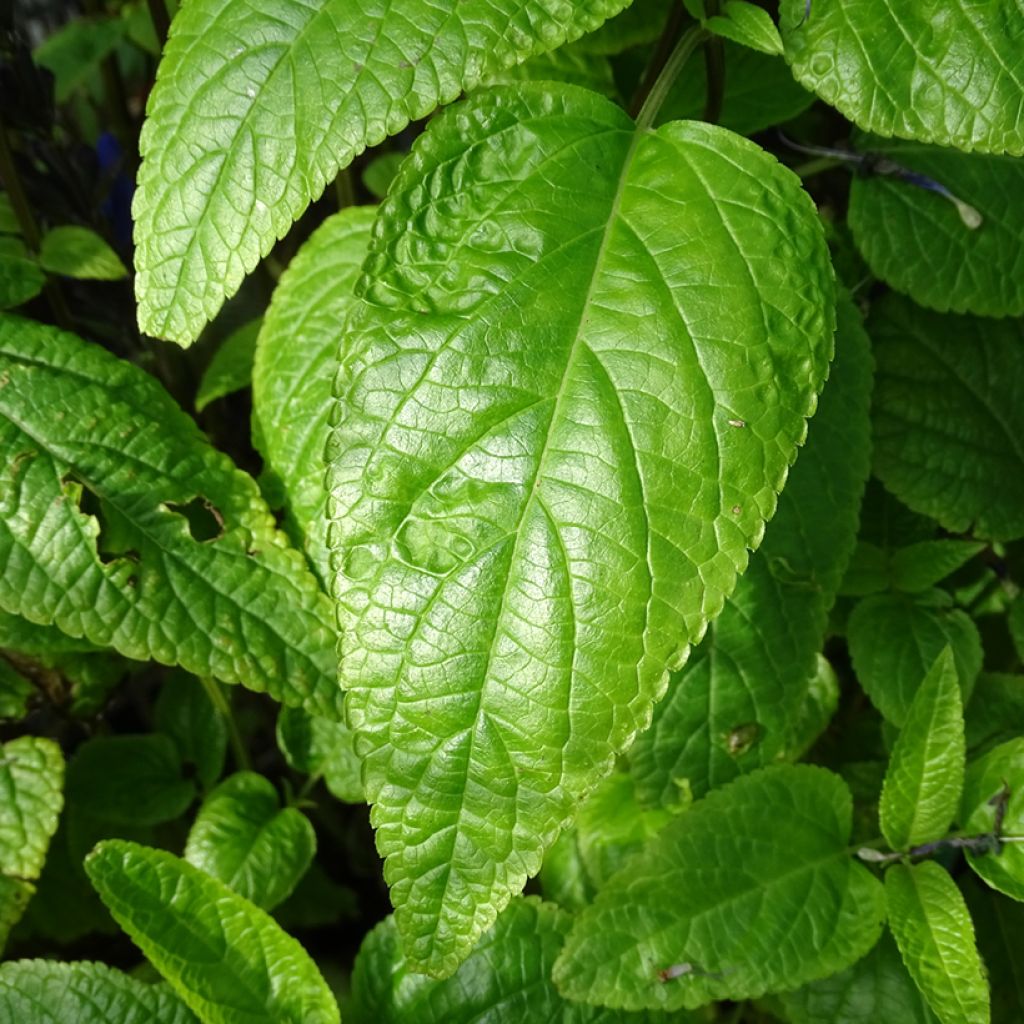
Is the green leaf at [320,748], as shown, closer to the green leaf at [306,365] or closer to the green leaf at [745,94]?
the green leaf at [306,365]

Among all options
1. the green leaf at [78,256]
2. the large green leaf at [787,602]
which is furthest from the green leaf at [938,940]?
the green leaf at [78,256]

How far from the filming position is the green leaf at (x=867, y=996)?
1.14 metres

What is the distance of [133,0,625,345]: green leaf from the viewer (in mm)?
824

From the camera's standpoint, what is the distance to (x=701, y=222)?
85 centimetres

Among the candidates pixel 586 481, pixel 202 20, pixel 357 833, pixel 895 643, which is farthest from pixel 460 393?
pixel 357 833

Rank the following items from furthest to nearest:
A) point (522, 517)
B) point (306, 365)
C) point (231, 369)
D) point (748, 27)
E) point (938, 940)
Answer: point (231, 369) → point (306, 365) → point (938, 940) → point (748, 27) → point (522, 517)

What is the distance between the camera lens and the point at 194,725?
1.44 meters

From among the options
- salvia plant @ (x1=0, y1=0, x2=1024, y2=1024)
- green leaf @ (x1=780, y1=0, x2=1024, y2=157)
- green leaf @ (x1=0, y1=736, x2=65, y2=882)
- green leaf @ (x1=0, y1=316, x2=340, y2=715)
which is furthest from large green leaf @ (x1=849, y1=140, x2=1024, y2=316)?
green leaf @ (x1=0, y1=736, x2=65, y2=882)

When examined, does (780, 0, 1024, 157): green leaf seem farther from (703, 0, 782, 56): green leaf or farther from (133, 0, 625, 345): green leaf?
(133, 0, 625, 345): green leaf

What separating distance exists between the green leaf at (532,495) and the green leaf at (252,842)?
1.51 ft

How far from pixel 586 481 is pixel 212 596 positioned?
0.45 m

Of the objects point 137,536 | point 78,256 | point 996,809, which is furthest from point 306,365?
point 996,809

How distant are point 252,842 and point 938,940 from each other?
0.73m

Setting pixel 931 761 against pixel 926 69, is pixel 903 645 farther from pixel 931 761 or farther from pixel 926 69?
pixel 926 69
